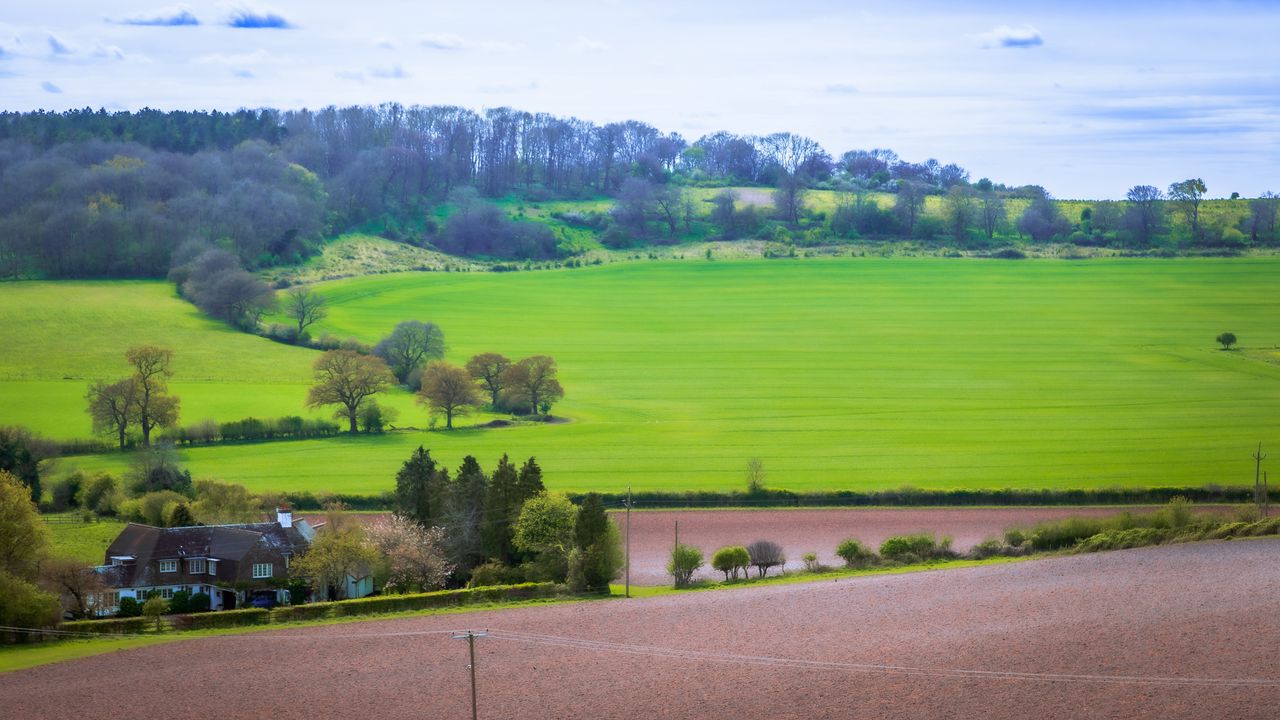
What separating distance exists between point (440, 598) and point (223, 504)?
13.2m

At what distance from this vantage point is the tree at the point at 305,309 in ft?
259

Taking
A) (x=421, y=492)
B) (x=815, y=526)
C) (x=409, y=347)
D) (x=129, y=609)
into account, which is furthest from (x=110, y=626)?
(x=409, y=347)

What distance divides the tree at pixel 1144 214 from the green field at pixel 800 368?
757 cm

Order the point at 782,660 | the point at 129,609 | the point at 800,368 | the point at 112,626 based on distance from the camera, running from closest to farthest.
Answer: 1. the point at 782,660
2. the point at 112,626
3. the point at 129,609
4. the point at 800,368

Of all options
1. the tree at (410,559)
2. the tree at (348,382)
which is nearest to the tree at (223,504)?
the tree at (410,559)

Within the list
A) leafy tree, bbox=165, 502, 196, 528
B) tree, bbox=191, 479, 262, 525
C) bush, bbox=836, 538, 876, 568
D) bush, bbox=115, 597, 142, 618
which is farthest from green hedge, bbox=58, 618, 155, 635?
bush, bbox=836, 538, 876, 568

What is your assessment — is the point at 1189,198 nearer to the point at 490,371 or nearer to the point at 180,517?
the point at 490,371

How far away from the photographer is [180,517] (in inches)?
1615

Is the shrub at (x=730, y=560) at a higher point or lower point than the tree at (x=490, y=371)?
lower

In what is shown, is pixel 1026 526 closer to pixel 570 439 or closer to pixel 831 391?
pixel 570 439

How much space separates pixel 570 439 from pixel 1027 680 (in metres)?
31.7

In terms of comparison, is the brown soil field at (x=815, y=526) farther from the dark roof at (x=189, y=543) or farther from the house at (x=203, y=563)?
the dark roof at (x=189, y=543)

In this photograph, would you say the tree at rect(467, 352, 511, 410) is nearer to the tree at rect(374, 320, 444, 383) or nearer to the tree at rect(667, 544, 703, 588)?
the tree at rect(374, 320, 444, 383)

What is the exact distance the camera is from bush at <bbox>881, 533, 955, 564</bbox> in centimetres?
3862
